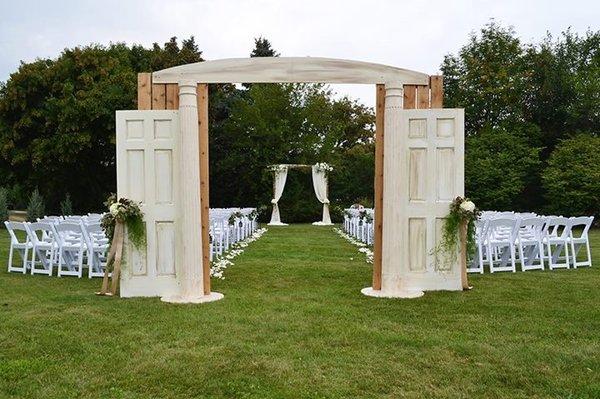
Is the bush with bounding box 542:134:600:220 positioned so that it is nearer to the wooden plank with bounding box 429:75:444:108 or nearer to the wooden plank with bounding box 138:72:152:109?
the wooden plank with bounding box 429:75:444:108

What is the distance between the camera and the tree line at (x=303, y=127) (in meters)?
20.5

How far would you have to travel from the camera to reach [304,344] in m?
4.41

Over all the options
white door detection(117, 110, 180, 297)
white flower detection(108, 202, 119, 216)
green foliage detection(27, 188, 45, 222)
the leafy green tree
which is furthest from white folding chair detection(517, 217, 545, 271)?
green foliage detection(27, 188, 45, 222)

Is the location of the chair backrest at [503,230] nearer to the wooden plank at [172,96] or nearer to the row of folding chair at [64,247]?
the wooden plank at [172,96]

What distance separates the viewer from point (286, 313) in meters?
5.51

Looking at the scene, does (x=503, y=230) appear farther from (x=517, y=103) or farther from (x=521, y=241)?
(x=517, y=103)

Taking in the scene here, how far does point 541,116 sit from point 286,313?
72.7 ft

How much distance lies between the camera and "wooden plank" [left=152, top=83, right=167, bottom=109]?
6.55m

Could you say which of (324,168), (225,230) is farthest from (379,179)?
(324,168)

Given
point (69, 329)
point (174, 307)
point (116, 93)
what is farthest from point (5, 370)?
point (116, 93)

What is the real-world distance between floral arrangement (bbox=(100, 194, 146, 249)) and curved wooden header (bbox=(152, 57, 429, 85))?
4.64 ft

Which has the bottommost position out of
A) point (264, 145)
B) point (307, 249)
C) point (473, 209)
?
point (307, 249)

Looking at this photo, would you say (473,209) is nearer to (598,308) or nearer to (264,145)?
(598,308)


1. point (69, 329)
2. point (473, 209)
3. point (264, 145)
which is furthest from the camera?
point (264, 145)
